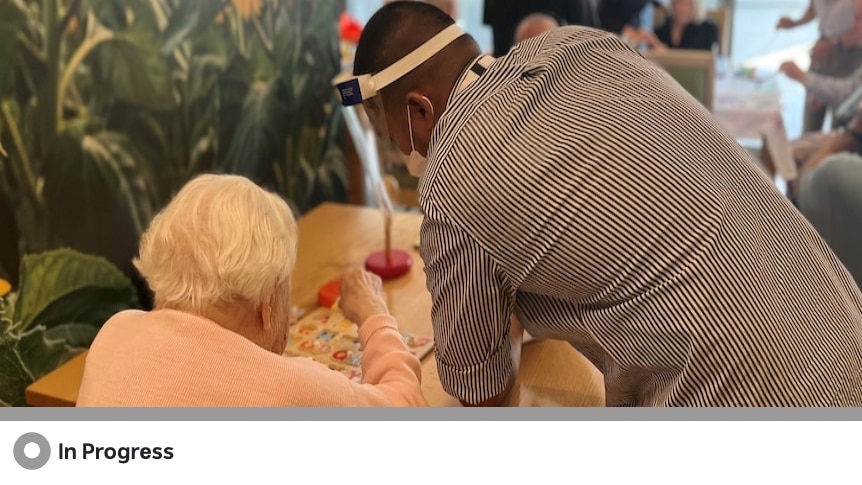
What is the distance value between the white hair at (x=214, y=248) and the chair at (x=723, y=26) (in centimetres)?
361

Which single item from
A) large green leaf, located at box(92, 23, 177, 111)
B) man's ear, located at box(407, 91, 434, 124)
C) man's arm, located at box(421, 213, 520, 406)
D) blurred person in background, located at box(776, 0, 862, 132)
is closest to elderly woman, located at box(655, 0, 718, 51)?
blurred person in background, located at box(776, 0, 862, 132)

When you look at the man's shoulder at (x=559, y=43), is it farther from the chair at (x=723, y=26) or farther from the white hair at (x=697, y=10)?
the chair at (x=723, y=26)

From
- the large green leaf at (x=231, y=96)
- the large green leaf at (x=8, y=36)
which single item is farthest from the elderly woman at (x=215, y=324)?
the large green leaf at (x=231, y=96)

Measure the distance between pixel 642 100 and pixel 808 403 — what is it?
427 mm

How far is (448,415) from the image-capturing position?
0.88 metres

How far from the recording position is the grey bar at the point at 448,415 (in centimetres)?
87

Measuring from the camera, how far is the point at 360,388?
1087mm

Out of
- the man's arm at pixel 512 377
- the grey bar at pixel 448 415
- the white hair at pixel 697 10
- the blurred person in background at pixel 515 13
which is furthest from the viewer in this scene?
the white hair at pixel 697 10

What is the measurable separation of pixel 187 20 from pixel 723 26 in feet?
10.1

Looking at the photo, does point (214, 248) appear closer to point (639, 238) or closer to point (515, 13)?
point (639, 238)
